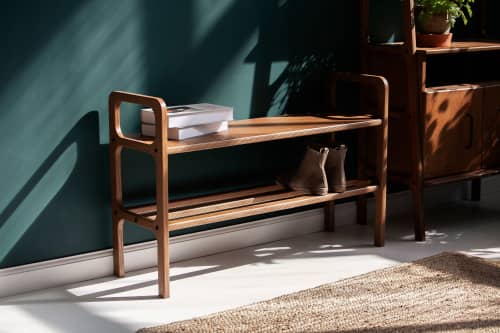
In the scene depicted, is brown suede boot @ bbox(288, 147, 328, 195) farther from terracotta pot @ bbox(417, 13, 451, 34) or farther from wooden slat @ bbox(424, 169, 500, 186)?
terracotta pot @ bbox(417, 13, 451, 34)

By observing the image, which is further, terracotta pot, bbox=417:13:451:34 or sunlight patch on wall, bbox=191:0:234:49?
terracotta pot, bbox=417:13:451:34

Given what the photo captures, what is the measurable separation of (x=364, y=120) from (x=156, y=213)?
989 millimetres

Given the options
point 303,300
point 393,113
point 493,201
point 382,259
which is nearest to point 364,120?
point 393,113

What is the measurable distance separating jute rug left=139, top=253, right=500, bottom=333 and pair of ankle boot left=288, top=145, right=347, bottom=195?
43cm

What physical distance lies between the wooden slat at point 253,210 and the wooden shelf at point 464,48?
62 cm

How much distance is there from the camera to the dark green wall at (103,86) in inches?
119

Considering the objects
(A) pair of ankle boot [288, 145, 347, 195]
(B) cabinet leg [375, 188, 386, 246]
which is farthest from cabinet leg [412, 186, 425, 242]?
(A) pair of ankle boot [288, 145, 347, 195]

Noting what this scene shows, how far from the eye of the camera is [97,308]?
2.95m

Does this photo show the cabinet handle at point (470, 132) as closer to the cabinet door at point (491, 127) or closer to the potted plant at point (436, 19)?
the cabinet door at point (491, 127)

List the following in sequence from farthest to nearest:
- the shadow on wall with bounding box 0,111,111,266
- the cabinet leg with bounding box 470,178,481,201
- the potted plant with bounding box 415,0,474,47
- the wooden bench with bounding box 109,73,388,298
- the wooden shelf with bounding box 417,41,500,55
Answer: the cabinet leg with bounding box 470,178,481,201
the potted plant with bounding box 415,0,474,47
the wooden shelf with bounding box 417,41,500,55
the shadow on wall with bounding box 0,111,111,266
the wooden bench with bounding box 109,73,388,298

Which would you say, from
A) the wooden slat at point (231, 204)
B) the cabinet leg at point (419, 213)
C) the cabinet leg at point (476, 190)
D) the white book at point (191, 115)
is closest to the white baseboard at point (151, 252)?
the wooden slat at point (231, 204)

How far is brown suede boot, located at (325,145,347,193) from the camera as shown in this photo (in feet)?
11.7

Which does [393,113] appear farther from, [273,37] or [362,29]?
[273,37]

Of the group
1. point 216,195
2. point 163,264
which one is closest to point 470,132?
point 216,195
